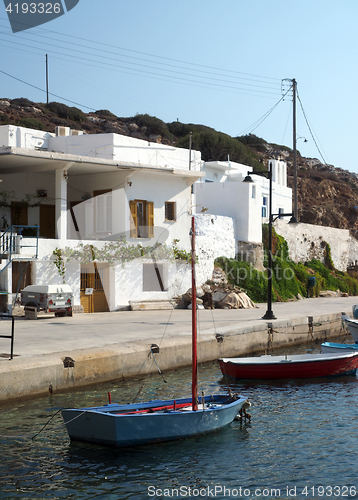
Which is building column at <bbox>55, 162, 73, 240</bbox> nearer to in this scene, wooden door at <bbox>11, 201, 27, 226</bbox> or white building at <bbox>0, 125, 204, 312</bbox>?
white building at <bbox>0, 125, 204, 312</bbox>

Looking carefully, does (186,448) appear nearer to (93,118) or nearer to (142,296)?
(142,296)

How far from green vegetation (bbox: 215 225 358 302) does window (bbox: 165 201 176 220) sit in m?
4.36

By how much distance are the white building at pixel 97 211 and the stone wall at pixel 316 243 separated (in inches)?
458

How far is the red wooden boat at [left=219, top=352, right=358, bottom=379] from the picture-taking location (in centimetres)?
1505

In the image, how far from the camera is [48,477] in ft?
27.3

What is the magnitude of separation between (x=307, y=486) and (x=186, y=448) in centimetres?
235

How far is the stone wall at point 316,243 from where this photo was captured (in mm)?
37531

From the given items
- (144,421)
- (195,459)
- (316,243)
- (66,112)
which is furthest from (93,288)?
(66,112)

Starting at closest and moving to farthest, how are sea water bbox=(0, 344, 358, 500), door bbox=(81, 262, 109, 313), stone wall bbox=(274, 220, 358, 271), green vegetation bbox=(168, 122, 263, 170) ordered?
sea water bbox=(0, 344, 358, 500) → door bbox=(81, 262, 109, 313) → stone wall bbox=(274, 220, 358, 271) → green vegetation bbox=(168, 122, 263, 170)

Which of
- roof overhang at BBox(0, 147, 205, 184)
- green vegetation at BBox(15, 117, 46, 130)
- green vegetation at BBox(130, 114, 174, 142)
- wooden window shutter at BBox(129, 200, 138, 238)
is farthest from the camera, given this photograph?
green vegetation at BBox(130, 114, 174, 142)

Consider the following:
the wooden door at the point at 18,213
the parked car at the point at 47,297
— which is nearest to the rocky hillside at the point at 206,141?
the wooden door at the point at 18,213

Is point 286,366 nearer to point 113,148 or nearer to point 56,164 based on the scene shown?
point 56,164

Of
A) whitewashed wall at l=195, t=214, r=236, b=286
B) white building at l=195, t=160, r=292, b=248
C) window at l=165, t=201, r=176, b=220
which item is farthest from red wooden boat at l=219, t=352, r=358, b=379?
white building at l=195, t=160, r=292, b=248

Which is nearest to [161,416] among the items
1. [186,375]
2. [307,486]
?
[307,486]
